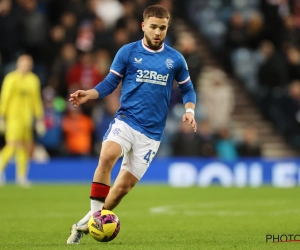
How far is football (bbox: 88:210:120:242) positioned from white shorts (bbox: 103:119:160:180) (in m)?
0.75

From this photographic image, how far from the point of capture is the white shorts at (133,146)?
27.9 ft

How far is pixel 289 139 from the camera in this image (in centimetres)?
2153

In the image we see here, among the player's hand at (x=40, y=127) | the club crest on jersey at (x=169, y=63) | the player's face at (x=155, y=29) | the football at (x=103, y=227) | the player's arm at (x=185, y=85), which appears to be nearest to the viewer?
the football at (x=103, y=227)

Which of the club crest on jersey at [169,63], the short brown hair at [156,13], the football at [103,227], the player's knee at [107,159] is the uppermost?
the short brown hair at [156,13]

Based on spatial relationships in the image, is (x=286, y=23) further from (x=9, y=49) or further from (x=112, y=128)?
(x=112, y=128)

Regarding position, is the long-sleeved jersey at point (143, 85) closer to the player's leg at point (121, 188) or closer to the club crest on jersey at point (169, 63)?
the club crest on jersey at point (169, 63)

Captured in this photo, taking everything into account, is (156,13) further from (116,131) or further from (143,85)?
(116,131)

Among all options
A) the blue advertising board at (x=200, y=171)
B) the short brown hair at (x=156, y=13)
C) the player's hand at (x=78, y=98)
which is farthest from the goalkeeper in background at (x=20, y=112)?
the player's hand at (x=78, y=98)

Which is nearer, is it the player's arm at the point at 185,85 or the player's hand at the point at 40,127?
the player's arm at the point at 185,85

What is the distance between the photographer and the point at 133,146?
8641 mm

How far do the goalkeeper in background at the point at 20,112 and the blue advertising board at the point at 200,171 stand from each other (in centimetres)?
160

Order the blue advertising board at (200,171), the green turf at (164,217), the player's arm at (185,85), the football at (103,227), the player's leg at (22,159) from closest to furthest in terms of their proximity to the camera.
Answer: the football at (103,227)
the green turf at (164,217)
the player's arm at (185,85)
the player's leg at (22,159)
the blue advertising board at (200,171)

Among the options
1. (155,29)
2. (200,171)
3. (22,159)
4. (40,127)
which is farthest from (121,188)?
(200,171)

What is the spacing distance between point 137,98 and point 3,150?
9832 mm
